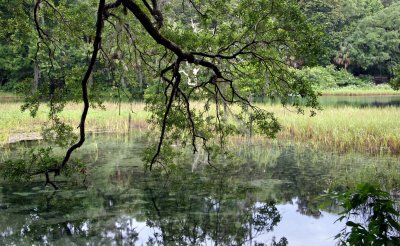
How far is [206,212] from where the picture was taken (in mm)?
7117

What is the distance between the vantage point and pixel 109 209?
286 inches

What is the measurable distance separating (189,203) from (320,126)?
7.01 meters

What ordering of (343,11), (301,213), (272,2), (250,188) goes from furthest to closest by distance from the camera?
(343,11) < (250,188) < (301,213) < (272,2)

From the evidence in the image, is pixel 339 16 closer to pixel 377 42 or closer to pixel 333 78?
pixel 377 42

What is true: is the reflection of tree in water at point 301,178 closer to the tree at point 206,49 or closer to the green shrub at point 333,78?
the tree at point 206,49

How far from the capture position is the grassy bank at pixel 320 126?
1147 cm

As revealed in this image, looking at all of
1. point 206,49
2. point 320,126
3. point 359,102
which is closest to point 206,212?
point 206,49

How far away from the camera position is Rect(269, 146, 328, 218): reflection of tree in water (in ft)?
24.9

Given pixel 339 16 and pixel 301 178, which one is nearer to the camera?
pixel 301 178

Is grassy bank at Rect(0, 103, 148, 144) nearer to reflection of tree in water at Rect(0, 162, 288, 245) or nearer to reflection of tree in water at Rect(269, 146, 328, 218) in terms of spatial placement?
reflection of tree in water at Rect(269, 146, 328, 218)

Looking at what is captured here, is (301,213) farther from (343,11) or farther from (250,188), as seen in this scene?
(343,11)

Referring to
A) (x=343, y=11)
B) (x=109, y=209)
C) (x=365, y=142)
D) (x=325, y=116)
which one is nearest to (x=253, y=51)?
(x=109, y=209)

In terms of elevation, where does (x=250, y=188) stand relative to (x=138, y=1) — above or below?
below

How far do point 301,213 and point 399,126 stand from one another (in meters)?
5.90
